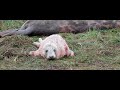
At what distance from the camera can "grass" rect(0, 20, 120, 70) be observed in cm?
709

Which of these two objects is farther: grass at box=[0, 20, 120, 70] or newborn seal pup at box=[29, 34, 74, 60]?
newborn seal pup at box=[29, 34, 74, 60]

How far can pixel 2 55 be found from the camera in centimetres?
774

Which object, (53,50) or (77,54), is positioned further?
(77,54)

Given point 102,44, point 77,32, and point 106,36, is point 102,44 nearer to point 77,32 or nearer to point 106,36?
point 106,36

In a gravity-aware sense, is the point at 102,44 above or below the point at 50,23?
below

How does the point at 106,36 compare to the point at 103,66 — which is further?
the point at 106,36

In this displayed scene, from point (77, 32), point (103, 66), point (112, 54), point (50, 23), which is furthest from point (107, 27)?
point (103, 66)

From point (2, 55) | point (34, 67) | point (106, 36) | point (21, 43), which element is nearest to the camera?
point (34, 67)

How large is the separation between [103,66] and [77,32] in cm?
357

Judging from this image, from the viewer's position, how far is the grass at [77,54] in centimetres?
709

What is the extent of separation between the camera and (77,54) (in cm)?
796

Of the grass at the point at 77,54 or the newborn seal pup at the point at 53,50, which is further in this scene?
the newborn seal pup at the point at 53,50

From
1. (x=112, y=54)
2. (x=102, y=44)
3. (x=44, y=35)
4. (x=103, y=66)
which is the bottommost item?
(x=103, y=66)

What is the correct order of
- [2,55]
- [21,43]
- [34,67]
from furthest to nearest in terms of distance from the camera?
[21,43], [2,55], [34,67]
